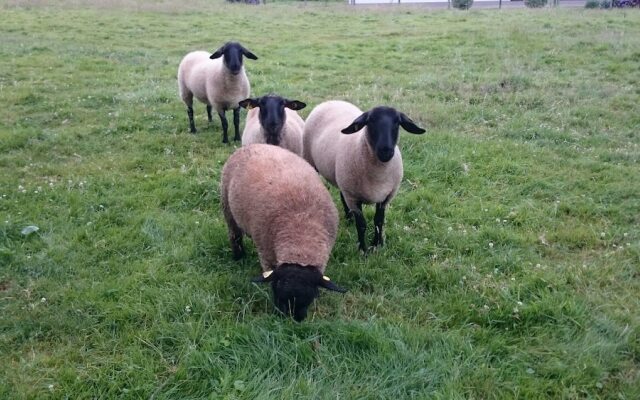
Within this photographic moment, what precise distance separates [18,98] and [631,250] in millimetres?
10714

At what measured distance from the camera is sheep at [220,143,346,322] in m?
3.96

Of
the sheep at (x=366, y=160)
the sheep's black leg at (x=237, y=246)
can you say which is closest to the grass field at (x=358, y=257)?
the sheep's black leg at (x=237, y=246)

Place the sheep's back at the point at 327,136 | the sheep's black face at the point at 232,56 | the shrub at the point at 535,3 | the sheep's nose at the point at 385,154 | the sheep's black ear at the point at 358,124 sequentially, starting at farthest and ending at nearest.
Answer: the shrub at the point at 535,3
the sheep's black face at the point at 232,56
the sheep's back at the point at 327,136
the sheep's black ear at the point at 358,124
the sheep's nose at the point at 385,154

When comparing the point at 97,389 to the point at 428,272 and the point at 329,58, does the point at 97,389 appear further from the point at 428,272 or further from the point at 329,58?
the point at 329,58

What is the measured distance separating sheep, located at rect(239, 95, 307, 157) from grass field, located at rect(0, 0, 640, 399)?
0.85m

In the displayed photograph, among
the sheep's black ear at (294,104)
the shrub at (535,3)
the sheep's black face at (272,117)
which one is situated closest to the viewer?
the sheep's black face at (272,117)

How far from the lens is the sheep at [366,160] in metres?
4.96

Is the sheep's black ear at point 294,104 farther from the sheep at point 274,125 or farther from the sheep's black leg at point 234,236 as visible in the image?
the sheep's black leg at point 234,236

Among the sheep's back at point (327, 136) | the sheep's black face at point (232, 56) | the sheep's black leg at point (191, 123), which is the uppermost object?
the sheep's black face at point (232, 56)

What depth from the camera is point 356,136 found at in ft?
18.4

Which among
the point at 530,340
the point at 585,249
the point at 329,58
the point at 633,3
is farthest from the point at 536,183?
the point at 633,3

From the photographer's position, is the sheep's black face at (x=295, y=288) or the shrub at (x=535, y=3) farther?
the shrub at (x=535, y=3)

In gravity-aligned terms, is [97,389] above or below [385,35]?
below

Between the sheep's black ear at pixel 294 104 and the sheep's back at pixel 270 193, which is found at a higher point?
the sheep's black ear at pixel 294 104
